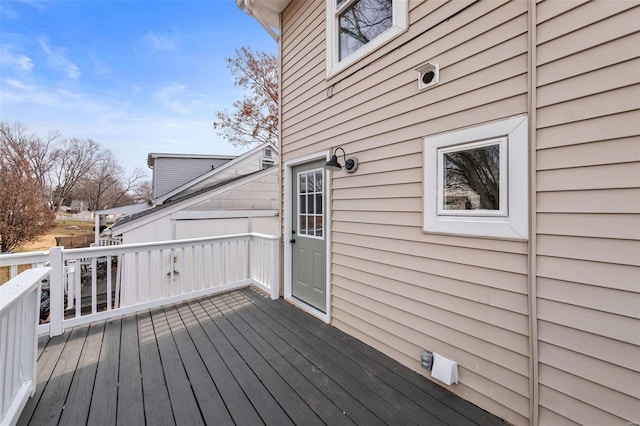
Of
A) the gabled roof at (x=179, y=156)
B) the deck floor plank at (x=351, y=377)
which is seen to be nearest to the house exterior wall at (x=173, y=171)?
the gabled roof at (x=179, y=156)

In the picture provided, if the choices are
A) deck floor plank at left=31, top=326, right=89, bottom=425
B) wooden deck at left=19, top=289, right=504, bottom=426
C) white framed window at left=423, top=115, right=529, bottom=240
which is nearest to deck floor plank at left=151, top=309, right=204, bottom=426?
wooden deck at left=19, top=289, right=504, bottom=426

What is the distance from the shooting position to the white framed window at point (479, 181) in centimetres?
161

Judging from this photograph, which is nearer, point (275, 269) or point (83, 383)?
point (83, 383)

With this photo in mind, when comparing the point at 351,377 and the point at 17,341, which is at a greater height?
the point at 17,341

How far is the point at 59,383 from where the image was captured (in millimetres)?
2051

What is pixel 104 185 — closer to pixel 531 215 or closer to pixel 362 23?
pixel 362 23

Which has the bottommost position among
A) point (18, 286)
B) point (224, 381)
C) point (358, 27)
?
point (224, 381)

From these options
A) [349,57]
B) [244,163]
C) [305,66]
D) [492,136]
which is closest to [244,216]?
[244,163]

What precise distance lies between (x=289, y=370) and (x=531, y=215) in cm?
210

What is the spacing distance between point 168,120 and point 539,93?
16.6 metres

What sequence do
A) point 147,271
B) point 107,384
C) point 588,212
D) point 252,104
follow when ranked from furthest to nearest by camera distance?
point 252,104, point 147,271, point 107,384, point 588,212

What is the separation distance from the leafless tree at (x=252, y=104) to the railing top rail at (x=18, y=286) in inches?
394

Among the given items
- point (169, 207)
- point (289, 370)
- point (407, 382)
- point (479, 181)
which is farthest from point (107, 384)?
point (169, 207)

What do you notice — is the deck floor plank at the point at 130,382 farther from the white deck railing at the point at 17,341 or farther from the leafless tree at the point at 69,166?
the leafless tree at the point at 69,166
